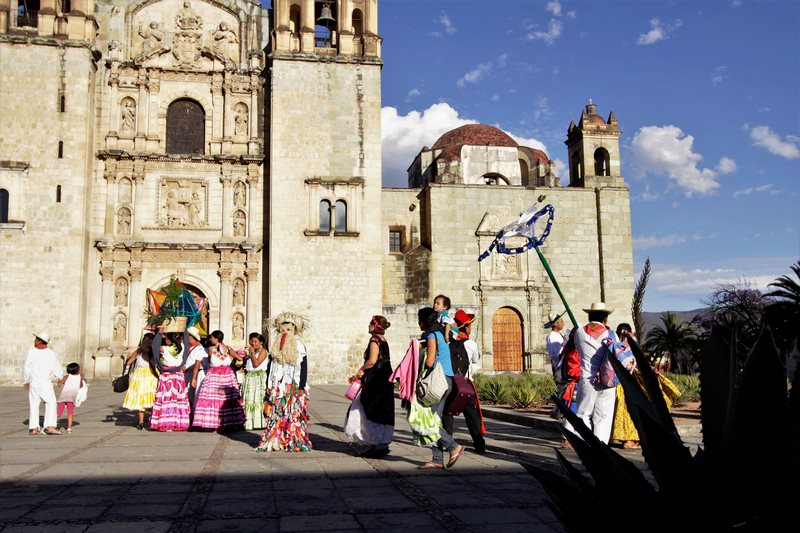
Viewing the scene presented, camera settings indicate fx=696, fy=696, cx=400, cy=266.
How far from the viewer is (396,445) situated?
8680mm

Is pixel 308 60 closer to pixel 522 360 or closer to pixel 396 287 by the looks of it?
pixel 396 287

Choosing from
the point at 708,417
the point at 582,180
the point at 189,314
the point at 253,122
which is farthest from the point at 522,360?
the point at 708,417

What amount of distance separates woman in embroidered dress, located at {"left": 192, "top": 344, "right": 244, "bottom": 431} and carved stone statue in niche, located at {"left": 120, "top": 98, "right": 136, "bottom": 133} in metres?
15.0

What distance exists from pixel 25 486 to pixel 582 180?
23.8m

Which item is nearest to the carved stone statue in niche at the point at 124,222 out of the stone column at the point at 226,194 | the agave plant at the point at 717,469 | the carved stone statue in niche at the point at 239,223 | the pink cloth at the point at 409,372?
the stone column at the point at 226,194

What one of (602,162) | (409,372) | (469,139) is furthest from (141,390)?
(469,139)

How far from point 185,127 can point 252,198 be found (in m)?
3.39

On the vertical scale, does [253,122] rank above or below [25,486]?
above

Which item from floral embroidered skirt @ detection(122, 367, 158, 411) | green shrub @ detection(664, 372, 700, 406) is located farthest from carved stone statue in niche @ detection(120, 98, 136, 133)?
green shrub @ detection(664, 372, 700, 406)

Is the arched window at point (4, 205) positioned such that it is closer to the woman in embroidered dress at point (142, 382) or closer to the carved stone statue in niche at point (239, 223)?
the carved stone statue in niche at point (239, 223)

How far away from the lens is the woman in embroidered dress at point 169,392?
1025cm

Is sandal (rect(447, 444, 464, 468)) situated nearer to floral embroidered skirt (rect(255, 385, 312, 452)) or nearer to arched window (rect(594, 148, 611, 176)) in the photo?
floral embroidered skirt (rect(255, 385, 312, 452))

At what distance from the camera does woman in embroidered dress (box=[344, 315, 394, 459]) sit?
749 centimetres

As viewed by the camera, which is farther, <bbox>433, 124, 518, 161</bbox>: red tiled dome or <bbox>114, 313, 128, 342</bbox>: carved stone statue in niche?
<bbox>433, 124, 518, 161</bbox>: red tiled dome
